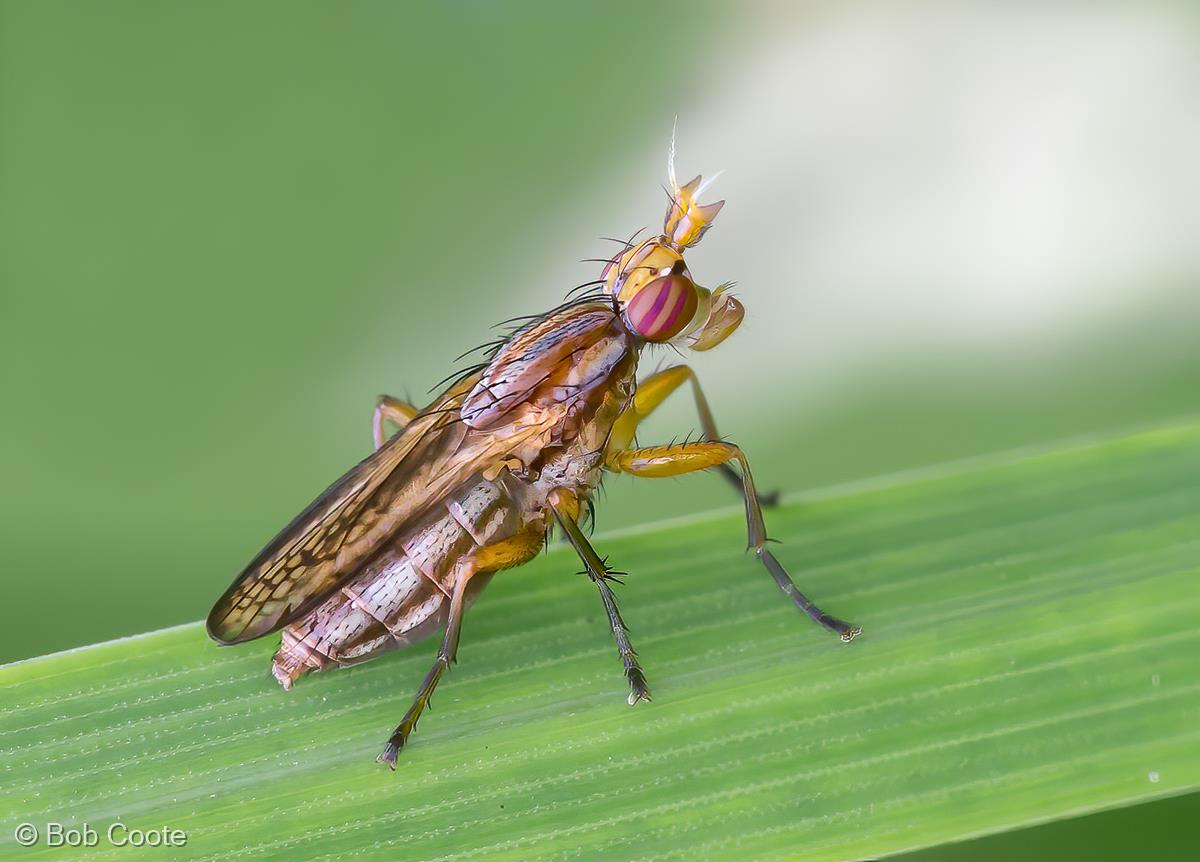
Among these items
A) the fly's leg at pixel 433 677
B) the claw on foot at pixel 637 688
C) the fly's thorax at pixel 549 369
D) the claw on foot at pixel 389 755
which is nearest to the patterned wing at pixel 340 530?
the fly's thorax at pixel 549 369

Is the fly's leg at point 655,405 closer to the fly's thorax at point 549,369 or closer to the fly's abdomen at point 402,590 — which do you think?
the fly's thorax at point 549,369

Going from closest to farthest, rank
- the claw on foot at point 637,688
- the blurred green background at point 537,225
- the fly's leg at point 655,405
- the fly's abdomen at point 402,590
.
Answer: the claw on foot at point 637,688 → the fly's abdomen at point 402,590 → the fly's leg at point 655,405 → the blurred green background at point 537,225

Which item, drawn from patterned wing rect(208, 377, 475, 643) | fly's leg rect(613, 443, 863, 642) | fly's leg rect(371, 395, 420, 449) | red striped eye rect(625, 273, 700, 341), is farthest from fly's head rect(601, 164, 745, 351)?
fly's leg rect(371, 395, 420, 449)

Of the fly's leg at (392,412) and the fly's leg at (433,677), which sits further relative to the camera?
the fly's leg at (392,412)

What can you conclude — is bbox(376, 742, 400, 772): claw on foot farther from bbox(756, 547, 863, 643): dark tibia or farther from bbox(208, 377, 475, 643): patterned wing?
bbox(756, 547, 863, 643): dark tibia

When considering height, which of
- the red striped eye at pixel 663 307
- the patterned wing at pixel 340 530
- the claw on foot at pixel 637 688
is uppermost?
the red striped eye at pixel 663 307

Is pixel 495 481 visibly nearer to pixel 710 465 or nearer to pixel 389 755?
pixel 710 465

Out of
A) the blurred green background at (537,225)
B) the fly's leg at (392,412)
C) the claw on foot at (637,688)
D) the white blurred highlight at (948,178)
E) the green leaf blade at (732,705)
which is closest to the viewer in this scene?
the green leaf blade at (732,705)

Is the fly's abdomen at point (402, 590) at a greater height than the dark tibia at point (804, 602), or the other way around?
the fly's abdomen at point (402, 590)

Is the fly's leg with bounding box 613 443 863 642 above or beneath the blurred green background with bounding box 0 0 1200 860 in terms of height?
beneath
